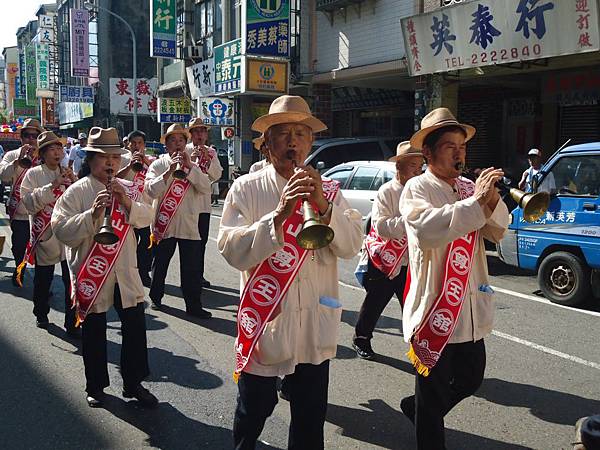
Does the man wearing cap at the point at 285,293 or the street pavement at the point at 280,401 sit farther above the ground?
the man wearing cap at the point at 285,293

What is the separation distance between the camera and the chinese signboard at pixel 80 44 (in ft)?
126

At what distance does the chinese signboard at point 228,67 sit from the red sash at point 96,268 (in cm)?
1532

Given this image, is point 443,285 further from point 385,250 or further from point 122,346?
point 122,346

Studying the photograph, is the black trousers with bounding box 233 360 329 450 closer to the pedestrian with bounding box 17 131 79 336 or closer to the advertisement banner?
the pedestrian with bounding box 17 131 79 336

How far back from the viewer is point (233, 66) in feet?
64.1

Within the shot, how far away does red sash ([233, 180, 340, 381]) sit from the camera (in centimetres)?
280

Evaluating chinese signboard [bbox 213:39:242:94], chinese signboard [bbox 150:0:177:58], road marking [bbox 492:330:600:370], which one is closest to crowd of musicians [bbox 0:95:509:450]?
road marking [bbox 492:330:600:370]

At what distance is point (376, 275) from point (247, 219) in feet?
7.97

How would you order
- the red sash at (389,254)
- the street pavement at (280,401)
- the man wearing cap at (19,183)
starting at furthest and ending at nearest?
1. the man wearing cap at (19,183)
2. the red sash at (389,254)
3. the street pavement at (280,401)

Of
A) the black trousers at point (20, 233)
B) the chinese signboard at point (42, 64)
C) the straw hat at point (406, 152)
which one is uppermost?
the chinese signboard at point (42, 64)

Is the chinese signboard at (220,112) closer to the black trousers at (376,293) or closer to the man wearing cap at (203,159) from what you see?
the man wearing cap at (203,159)

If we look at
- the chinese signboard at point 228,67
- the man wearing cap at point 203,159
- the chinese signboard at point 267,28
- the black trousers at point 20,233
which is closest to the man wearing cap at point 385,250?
the man wearing cap at point 203,159

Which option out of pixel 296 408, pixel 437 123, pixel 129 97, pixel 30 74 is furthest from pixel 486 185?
pixel 30 74

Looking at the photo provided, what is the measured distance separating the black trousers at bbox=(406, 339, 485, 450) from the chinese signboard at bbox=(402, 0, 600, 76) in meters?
8.58
